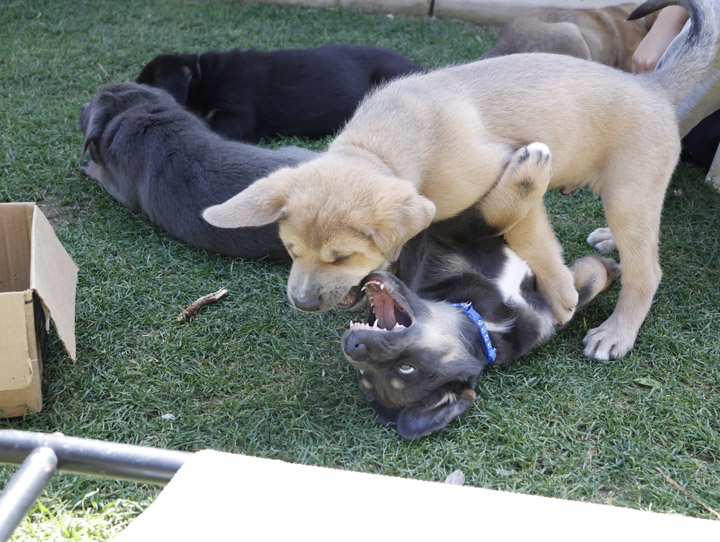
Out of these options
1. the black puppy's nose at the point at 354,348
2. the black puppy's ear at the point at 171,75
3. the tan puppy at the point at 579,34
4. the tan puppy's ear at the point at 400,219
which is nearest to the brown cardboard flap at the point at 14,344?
the black puppy's nose at the point at 354,348

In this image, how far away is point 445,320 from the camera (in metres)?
3.05

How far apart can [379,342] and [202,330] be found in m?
1.09

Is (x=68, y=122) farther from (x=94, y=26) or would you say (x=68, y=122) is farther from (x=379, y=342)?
(x=379, y=342)

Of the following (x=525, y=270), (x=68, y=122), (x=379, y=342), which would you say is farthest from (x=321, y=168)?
(x=68, y=122)

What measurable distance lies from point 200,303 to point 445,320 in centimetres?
130

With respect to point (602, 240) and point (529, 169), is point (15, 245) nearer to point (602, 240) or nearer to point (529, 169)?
point (529, 169)

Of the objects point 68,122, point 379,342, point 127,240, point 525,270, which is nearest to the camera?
point 379,342

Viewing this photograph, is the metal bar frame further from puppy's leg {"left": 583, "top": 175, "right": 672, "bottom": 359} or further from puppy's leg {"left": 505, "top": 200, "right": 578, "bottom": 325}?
puppy's leg {"left": 583, "top": 175, "right": 672, "bottom": 359}

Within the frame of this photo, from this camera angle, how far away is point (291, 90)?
5.44 meters

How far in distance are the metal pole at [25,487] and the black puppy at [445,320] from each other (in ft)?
4.82

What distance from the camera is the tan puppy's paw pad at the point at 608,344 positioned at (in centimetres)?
324

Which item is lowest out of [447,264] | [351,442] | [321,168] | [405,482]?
[351,442]

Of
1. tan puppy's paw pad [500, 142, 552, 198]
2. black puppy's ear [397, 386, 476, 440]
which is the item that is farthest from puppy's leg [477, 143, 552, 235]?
black puppy's ear [397, 386, 476, 440]

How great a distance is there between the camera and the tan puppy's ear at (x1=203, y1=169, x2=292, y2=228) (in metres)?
2.57
